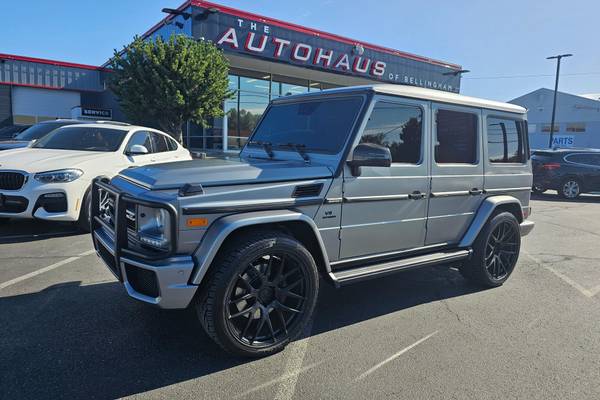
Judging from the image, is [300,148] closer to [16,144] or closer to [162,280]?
[162,280]

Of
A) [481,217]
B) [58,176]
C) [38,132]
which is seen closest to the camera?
[481,217]

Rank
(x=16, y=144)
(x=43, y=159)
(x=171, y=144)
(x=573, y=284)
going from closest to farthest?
(x=573, y=284)
(x=43, y=159)
(x=171, y=144)
(x=16, y=144)

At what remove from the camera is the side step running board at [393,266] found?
→ 3.42 meters

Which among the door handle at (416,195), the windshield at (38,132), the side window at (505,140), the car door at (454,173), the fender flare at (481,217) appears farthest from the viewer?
the windshield at (38,132)

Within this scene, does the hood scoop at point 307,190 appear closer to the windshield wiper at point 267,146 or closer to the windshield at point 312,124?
the windshield at point 312,124

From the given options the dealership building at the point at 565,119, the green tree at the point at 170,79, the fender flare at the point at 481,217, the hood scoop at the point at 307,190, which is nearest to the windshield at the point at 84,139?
the hood scoop at the point at 307,190

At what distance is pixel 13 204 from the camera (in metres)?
5.92

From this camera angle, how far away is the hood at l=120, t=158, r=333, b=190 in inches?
115

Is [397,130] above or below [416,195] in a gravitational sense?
above

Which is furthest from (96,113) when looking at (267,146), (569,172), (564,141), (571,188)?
(564,141)

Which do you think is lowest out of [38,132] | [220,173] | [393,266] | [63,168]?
[393,266]

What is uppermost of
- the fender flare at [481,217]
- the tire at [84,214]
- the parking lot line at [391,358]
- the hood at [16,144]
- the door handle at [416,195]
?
the hood at [16,144]

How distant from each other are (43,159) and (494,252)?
20.8ft

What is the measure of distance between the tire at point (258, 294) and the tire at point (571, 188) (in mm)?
14310
